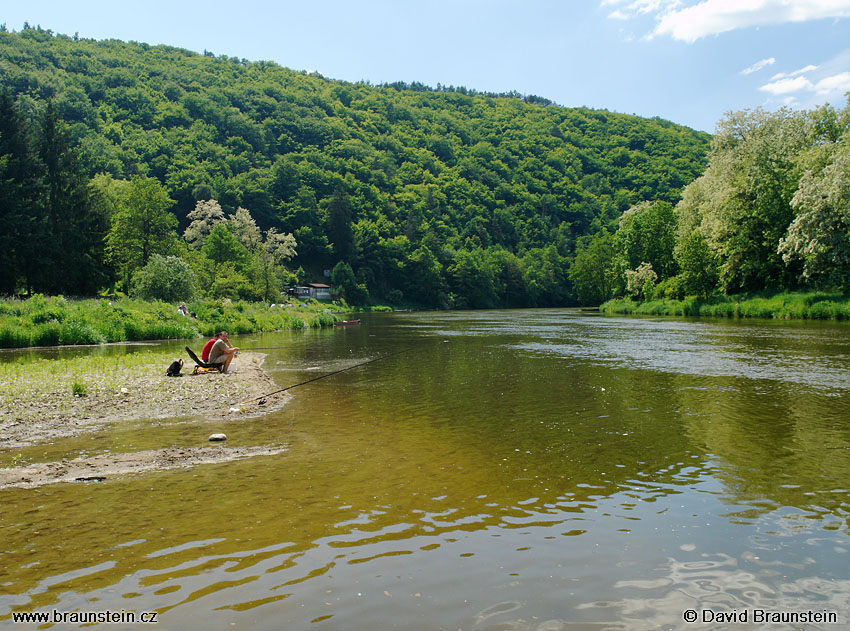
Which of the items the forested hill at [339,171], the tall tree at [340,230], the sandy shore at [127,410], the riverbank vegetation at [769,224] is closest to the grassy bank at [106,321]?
the sandy shore at [127,410]

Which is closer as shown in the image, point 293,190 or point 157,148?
point 157,148

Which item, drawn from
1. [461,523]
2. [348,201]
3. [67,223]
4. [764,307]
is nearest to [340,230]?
[348,201]

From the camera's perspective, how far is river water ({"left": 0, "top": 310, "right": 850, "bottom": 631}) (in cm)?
553

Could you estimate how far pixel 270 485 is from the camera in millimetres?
8914

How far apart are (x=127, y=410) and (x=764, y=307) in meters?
58.8

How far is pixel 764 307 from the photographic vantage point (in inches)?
2279

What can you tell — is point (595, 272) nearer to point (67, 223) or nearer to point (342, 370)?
point (67, 223)

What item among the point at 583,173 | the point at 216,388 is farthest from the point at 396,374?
the point at 583,173

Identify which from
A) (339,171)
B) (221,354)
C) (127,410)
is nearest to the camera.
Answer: (127,410)

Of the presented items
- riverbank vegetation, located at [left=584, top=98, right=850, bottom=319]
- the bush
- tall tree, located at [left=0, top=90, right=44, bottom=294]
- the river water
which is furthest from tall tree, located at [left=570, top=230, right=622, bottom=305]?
the river water

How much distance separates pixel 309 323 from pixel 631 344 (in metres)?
36.6

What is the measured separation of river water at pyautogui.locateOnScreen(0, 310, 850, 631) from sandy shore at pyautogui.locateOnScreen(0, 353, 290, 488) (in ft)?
2.09

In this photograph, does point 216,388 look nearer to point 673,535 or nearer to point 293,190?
point 673,535

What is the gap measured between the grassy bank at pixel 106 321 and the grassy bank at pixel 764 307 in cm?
4612
